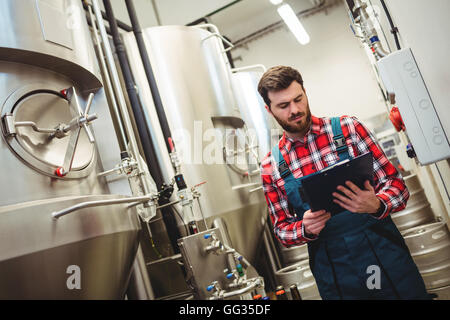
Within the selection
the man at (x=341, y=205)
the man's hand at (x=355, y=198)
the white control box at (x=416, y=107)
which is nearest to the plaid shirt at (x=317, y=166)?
the man at (x=341, y=205)

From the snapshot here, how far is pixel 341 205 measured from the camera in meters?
1.25

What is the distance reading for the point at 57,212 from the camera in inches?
53.4

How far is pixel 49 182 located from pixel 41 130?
0.21 meters

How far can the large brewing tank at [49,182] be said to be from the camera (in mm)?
1267

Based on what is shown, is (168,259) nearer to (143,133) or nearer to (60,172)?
(143,133)

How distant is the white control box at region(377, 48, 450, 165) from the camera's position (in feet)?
3.67

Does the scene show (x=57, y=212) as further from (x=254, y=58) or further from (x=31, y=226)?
(x=254, y=58)

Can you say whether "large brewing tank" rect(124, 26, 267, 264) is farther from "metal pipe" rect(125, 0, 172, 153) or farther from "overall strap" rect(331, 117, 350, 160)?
"overall strap" rect(331, 117, 350, 160)

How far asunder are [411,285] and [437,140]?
55cm

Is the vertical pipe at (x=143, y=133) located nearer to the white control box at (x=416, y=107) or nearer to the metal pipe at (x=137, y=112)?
the metal pipe at (x=137, y=112)

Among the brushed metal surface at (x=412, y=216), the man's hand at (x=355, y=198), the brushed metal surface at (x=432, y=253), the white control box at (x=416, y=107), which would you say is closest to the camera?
the white control box at (x=416, y=107)

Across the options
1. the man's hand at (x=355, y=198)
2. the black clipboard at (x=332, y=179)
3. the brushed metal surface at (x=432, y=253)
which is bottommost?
the brushed metal surface at (x=432, y=253)

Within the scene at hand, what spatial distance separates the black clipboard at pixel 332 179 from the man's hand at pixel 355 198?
1 cm

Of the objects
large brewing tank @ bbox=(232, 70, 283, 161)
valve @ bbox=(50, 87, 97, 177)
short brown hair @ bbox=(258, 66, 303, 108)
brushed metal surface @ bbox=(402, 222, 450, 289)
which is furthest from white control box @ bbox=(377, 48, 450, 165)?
large brewing tank @ bbox=(232, 70, 283, 161)
